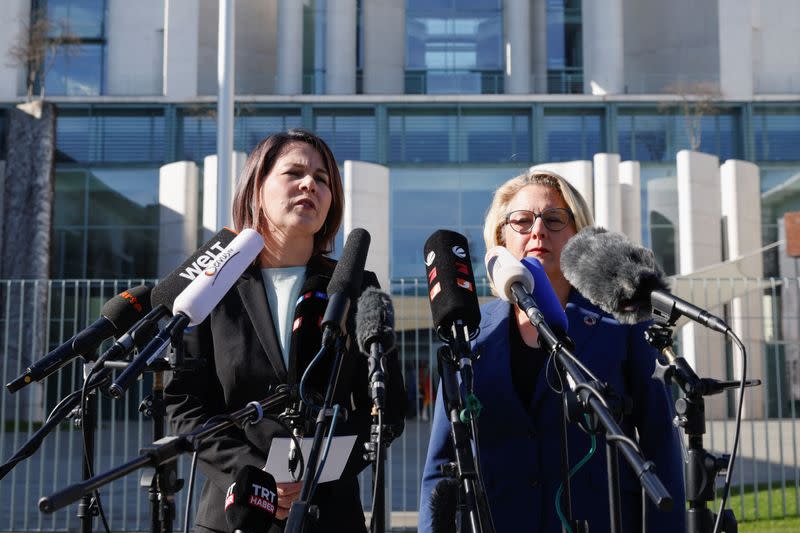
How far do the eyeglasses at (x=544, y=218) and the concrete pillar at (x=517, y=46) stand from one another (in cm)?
2921

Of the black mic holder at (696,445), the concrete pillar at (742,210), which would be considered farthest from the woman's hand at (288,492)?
the concrete pillar at (742,210)

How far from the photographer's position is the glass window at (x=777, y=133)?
29.2 metres

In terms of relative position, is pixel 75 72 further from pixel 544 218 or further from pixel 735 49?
pixel 544 218

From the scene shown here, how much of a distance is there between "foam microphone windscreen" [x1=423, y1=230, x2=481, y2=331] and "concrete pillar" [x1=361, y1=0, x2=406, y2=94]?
3089 cm

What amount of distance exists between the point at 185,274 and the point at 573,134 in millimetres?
28195

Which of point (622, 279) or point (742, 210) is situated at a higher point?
point (742, 210)

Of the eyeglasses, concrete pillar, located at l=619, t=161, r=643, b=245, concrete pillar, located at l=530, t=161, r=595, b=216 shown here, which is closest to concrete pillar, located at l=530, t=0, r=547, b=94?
concrete pillar, located at l=530, t=161, r=595, b=216

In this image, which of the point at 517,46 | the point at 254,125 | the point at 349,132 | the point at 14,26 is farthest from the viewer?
the point at 517,46

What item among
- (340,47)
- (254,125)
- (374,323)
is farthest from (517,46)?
(374,323)

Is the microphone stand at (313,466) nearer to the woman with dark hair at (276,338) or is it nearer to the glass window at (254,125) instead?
the woman with dark hair at (276,338)

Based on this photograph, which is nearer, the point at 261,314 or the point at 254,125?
the point at 261,314

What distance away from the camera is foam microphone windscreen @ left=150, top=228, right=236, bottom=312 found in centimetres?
264

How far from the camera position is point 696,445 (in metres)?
2.38

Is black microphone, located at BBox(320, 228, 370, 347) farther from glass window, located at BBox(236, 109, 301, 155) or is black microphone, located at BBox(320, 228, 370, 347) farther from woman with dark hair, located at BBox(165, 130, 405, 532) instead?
glass window, located at BBox(236, 109, 301, 155)
